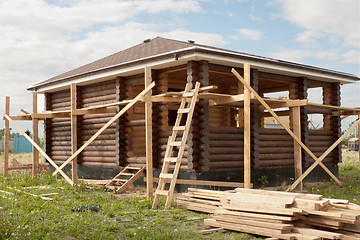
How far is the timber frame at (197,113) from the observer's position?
11484 millimetres

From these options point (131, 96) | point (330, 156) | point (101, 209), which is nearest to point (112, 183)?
point (131, 96)

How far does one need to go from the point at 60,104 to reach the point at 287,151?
382 inches

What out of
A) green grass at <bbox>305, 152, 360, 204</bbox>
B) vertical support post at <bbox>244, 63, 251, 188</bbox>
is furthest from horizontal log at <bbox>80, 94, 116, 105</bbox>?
green grass at <bbox>305, 152, 360, 204</bbox>

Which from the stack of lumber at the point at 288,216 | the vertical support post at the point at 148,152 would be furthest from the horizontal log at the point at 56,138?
the stack of lumber at the point at 288,216

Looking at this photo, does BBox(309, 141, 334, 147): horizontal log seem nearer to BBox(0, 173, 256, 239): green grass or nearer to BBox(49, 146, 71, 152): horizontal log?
BBox(0, 173, 256, 239): green grass

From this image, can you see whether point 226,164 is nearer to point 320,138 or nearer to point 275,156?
point 275,156

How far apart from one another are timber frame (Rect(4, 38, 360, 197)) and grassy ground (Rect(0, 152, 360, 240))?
1325 millimetres

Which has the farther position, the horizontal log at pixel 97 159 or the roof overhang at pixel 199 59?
the horizontal log at pixel 97 159

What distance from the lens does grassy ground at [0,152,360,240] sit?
23.7 feet

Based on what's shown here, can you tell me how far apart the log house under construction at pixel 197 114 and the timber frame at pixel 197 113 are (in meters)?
0.03

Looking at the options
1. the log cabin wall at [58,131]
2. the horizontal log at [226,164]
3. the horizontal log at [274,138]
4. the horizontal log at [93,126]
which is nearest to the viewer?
the horizontal log at [226,164]

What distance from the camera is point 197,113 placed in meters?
12.1

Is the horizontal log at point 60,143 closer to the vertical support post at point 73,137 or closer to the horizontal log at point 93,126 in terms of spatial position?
the horizontal log at point 93,126

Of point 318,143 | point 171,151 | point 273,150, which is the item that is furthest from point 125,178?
point 318,143
